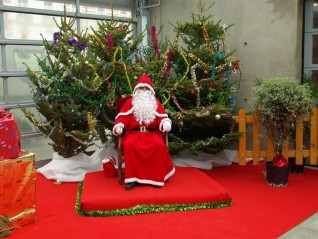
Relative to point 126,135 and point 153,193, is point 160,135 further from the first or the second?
point 153,193

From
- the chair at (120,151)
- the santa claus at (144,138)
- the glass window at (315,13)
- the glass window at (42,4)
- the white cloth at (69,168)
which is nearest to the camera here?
the santa claus at (144,138)

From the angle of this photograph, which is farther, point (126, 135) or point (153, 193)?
point (126, 135)

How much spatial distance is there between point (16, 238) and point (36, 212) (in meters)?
0.61

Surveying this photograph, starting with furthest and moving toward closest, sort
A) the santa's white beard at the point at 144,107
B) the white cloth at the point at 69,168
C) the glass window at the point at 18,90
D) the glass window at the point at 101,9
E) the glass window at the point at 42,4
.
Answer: the glass window at the point at 101,9 < the glass window at the point at 18,90 < the glass window at the point at 42,4 < the white cloth at the point at 69,168 < the santa's white beard at the point at 144,107

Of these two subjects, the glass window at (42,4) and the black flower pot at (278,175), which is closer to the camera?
the black flower pot at (278,175)

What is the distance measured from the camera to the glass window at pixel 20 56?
590 cm

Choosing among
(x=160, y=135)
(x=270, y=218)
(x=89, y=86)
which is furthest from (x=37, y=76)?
(x=270, y=218)

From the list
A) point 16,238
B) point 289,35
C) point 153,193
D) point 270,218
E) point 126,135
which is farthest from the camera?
point 289,35

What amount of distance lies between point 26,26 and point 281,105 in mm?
4395

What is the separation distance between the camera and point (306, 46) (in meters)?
5.72

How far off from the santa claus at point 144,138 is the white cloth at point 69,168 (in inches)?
42.0

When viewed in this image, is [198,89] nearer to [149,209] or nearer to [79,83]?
[79,83]

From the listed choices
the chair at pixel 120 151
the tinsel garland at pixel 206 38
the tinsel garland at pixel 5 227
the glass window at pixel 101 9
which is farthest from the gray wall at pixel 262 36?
the tinsel garland at pixel 5 227

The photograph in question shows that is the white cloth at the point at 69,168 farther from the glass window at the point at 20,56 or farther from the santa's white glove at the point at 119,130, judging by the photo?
the glass window at the point at 20,56
